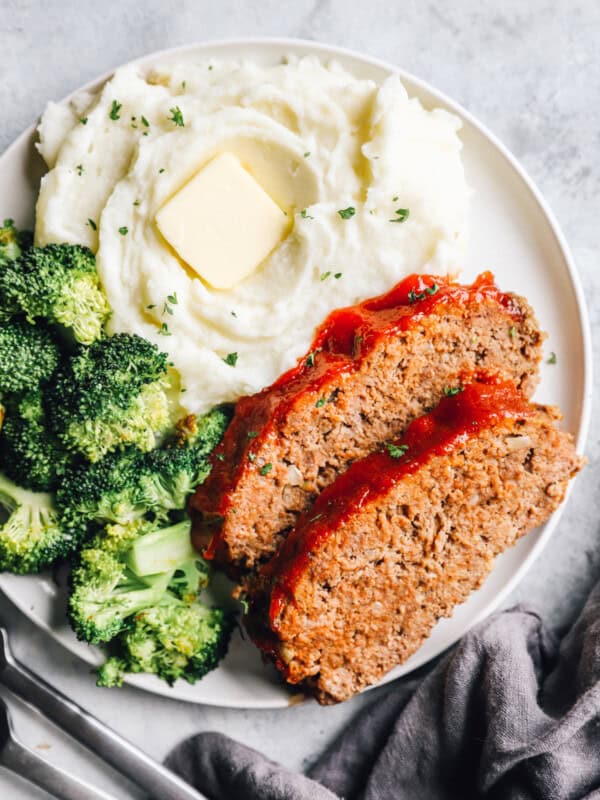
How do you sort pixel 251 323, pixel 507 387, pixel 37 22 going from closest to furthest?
pixel 507 387 → pixel 251 323 → pixel 37 22

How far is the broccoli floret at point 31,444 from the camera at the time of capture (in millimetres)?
4789

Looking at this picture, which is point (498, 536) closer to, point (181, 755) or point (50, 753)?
point (181, 755)

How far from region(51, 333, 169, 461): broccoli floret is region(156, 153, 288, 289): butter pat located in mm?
644

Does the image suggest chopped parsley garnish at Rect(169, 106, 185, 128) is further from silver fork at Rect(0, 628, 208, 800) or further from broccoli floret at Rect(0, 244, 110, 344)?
silver fork at Rect(0, 628, 208, 800)

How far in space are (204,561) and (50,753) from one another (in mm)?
1886

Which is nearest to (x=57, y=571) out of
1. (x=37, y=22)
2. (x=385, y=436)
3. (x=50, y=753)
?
(x=50, y=753)

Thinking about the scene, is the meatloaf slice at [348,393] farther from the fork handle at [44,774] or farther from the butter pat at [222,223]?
the fork handle at [44,774]

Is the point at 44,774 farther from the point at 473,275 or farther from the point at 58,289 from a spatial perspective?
the point at 473,275

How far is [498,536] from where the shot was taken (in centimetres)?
462

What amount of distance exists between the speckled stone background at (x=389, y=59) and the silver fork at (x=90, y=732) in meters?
0.26

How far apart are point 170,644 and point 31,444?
4.97ft

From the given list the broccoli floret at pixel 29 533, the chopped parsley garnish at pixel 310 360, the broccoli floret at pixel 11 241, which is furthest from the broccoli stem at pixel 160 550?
the broccoli floret at pixel 11 241

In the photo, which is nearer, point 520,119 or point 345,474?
point 345,474

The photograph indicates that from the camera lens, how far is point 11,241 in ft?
16.3
